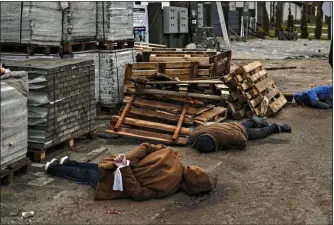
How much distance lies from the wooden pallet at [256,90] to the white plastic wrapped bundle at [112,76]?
7.95 ft

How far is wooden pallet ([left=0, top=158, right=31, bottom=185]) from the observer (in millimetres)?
6245

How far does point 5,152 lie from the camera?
20.4ft

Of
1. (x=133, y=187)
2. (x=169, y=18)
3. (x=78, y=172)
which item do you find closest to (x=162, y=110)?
(x=78, y=172)

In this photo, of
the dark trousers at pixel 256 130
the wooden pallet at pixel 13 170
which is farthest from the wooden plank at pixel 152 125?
the wooden pallet at pixel 13 170

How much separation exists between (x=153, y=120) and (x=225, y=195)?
3.11m

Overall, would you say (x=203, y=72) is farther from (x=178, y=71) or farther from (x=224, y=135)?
(x=224, y=135)

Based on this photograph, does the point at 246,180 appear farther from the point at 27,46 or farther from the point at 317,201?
the point at 27,46

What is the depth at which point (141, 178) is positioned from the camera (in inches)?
236

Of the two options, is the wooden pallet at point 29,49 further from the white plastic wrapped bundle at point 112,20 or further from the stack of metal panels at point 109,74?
the white plastic wrapped bundle at point 112,20

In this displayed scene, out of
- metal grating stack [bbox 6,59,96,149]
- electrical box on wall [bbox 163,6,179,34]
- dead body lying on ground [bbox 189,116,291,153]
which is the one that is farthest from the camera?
electrical box on wall [bbox 163,6,179,34]

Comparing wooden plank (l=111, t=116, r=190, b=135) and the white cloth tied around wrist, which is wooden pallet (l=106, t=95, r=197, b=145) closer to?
wooden plank (l=111, t=116, r=190, b=135)

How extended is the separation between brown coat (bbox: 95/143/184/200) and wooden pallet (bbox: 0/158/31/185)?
3.91 ft

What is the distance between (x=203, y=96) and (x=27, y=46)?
3301mm

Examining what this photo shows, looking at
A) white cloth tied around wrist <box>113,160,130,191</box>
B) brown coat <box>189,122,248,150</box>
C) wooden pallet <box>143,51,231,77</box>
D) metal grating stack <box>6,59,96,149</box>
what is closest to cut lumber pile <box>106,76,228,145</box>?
brown coat <box>189,122,248,150</box>
